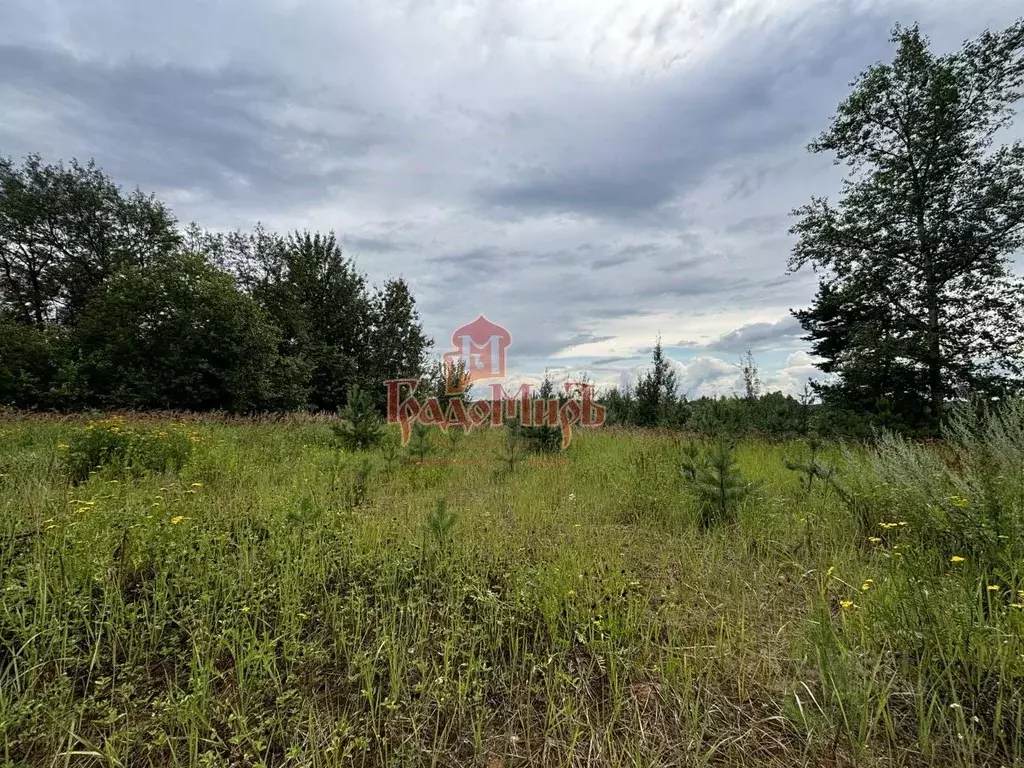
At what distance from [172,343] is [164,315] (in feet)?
3.60

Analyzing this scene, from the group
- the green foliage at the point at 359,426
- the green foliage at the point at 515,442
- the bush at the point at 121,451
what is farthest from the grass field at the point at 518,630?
the green foliage at the point at 359,426

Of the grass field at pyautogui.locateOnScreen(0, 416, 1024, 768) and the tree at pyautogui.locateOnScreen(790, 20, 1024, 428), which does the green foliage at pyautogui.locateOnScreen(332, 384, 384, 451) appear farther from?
the tree at pyautogui.locateOnScreen(790, 20, 1024, 428)

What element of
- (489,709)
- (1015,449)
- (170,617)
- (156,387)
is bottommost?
(489,709)

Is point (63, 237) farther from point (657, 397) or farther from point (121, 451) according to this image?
point (657, 397)

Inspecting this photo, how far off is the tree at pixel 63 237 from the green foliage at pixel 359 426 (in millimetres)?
17632

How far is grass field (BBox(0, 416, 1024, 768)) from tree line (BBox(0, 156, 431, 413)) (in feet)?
40.0

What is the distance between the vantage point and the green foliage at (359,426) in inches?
284

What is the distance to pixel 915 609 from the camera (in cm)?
188

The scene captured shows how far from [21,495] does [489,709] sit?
187 inches

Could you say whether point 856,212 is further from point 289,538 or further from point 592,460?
point 289,538

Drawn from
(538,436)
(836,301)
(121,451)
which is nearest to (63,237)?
(121,451)

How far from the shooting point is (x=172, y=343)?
1409cm

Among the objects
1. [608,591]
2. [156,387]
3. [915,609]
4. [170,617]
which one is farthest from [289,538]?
[156,387]

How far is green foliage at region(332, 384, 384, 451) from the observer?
7215 mm
